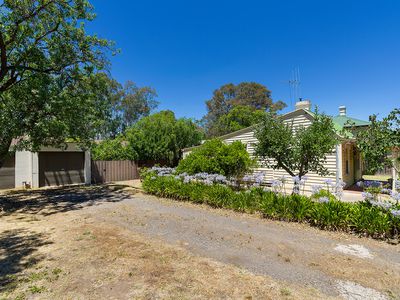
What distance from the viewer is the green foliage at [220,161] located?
10.1 meters

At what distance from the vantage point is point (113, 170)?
1689 cm

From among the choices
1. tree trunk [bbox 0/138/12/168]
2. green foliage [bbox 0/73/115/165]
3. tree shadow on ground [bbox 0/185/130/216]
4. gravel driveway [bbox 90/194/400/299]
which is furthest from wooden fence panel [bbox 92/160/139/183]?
gravel driveway [bbox 90/194/400/299]

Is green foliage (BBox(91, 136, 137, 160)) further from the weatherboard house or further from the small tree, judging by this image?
the small tree

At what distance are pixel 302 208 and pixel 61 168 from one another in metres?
14.3

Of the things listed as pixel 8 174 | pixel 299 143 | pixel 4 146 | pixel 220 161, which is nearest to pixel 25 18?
pixel 4 146

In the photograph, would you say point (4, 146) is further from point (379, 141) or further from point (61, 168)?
point (379, 141)

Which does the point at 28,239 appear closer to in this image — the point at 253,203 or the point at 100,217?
the point at 100,217

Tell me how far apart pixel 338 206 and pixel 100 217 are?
21.8ft

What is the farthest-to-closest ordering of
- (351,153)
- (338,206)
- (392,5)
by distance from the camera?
(351,153) < (392,5) < (338,206)

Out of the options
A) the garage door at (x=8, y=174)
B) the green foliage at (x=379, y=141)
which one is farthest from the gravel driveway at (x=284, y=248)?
the garage door at (x=8, y=174)

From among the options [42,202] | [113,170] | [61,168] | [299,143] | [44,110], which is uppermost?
[44,110]

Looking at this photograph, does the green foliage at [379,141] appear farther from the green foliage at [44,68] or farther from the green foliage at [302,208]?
the green foliage at [44,68]

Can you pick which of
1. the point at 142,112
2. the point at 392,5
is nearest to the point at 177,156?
the point at 392,5

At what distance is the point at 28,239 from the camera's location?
16.9 ft
